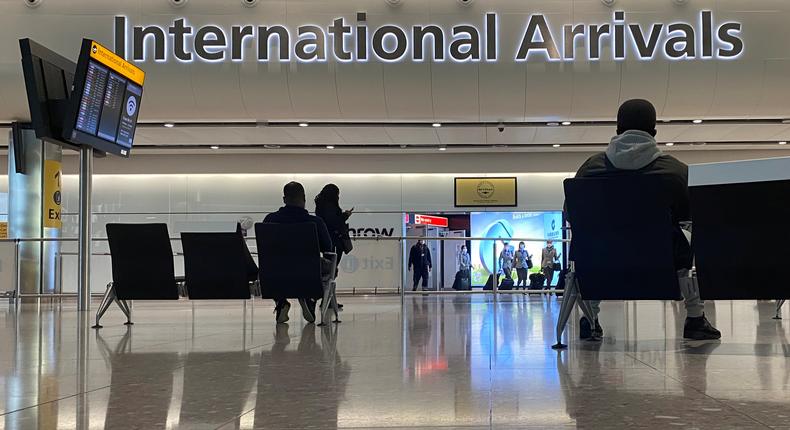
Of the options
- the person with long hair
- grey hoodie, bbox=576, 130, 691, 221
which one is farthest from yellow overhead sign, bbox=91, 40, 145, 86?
grey hoodie, bbox=576, 130, 691, 221

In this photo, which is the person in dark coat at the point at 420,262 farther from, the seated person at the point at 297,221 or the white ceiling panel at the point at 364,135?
the seated person at the point at 297,221

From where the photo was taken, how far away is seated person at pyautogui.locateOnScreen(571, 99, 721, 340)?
13.1 ft

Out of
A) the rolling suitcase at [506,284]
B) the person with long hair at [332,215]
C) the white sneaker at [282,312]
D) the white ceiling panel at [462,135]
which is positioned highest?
the white ceiling panel at [462,135]

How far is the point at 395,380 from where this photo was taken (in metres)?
2.85

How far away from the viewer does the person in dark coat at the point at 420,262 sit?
473 inches

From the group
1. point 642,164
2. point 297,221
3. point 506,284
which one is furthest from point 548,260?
point 642,164

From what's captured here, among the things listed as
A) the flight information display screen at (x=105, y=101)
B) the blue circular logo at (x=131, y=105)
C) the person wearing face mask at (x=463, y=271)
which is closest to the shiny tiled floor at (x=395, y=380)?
the flight information display screen at (x=105, y=101)

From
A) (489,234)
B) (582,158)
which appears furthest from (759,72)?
(489,234)

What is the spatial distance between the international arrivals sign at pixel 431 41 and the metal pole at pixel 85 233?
3.77 m

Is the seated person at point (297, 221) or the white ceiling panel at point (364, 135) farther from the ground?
the white ceiling panel at point (364, 135)

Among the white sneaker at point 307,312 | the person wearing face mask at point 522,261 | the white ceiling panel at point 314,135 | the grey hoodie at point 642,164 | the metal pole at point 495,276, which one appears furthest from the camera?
the white ceiling panel at point 314,135

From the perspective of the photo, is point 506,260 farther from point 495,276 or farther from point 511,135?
point 511,135

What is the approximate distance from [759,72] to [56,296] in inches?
473

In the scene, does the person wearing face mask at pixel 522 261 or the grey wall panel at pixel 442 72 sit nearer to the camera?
the grey wall panel at pixel 442 72
